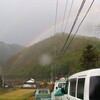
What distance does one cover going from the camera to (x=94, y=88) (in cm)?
877

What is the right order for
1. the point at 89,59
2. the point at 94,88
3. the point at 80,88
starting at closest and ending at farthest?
1. the point at 94,88
2. the point at 80,88
3. the point at 89,59

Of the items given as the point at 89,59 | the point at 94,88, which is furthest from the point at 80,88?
the point at 89,59

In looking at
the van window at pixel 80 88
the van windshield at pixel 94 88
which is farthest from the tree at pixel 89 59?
the van windshield at pixel 94 88

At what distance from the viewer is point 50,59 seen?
299 ft

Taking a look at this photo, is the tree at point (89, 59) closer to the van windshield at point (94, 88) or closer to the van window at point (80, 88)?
the van window at point (80, 88)

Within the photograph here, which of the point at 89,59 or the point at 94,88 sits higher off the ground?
the point at 89,59

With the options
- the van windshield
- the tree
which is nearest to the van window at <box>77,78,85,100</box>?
the van windshield

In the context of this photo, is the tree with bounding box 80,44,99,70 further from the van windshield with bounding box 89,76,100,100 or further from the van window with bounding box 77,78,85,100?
the van windshield with bounding box 89,76,100,100

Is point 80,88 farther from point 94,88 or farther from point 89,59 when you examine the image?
point 89,59

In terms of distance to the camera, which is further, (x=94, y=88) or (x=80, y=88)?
(x=80, y=88)

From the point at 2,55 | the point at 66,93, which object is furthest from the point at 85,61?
the point at 2,55

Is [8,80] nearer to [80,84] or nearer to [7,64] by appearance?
[7,64]

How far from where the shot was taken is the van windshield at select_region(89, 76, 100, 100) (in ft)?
28.6

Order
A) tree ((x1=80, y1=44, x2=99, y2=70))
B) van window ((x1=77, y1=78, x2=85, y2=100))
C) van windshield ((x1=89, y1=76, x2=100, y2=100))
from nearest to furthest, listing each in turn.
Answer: van windshield ((x1=89, y1=76, x2=100, y2=100))
van window ((x1=77, y1=78, x2=85, y2=100))
tree ((x1=80, y1=44, x2=99, y2=70))
